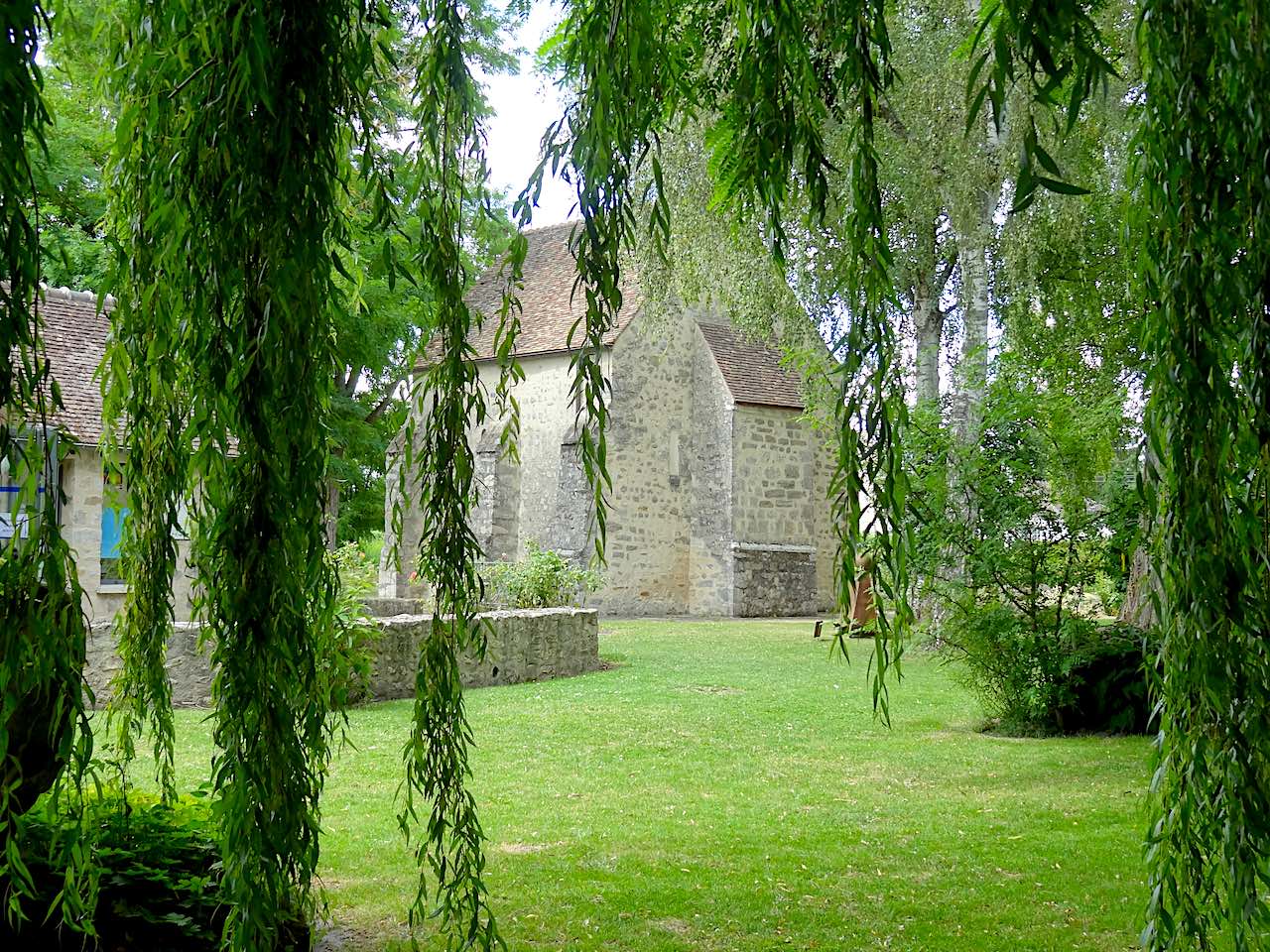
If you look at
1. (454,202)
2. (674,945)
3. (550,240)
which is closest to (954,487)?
(674,945)

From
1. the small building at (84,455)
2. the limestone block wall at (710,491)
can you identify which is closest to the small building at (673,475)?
the limestone block wall at (710,491)

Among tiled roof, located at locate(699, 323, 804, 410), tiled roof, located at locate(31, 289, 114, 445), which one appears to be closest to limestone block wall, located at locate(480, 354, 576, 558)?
tiled roof, located at locate(699, 323, 804, 410)

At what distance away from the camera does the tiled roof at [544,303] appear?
2153 centimetres

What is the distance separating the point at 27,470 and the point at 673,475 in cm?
2102

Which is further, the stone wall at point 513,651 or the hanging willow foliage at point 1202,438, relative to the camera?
the stone wall at point 513,651

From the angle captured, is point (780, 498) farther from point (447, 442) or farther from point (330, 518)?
point (447, 442)

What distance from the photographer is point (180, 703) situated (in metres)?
10.1

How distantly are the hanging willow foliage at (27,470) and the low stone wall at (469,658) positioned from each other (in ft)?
24.2

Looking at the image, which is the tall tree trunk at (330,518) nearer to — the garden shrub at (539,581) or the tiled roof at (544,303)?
the garden shrub at (539,581)

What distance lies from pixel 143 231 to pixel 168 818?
7.14ft

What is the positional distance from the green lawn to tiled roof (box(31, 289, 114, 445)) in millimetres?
5059

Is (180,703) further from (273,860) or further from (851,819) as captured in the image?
(273,860)

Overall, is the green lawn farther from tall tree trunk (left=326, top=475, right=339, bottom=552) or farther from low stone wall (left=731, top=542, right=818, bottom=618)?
low stone wall (left=731, top=542, right=818, bottom=618)

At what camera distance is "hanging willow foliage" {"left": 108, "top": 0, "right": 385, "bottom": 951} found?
2.43 m
